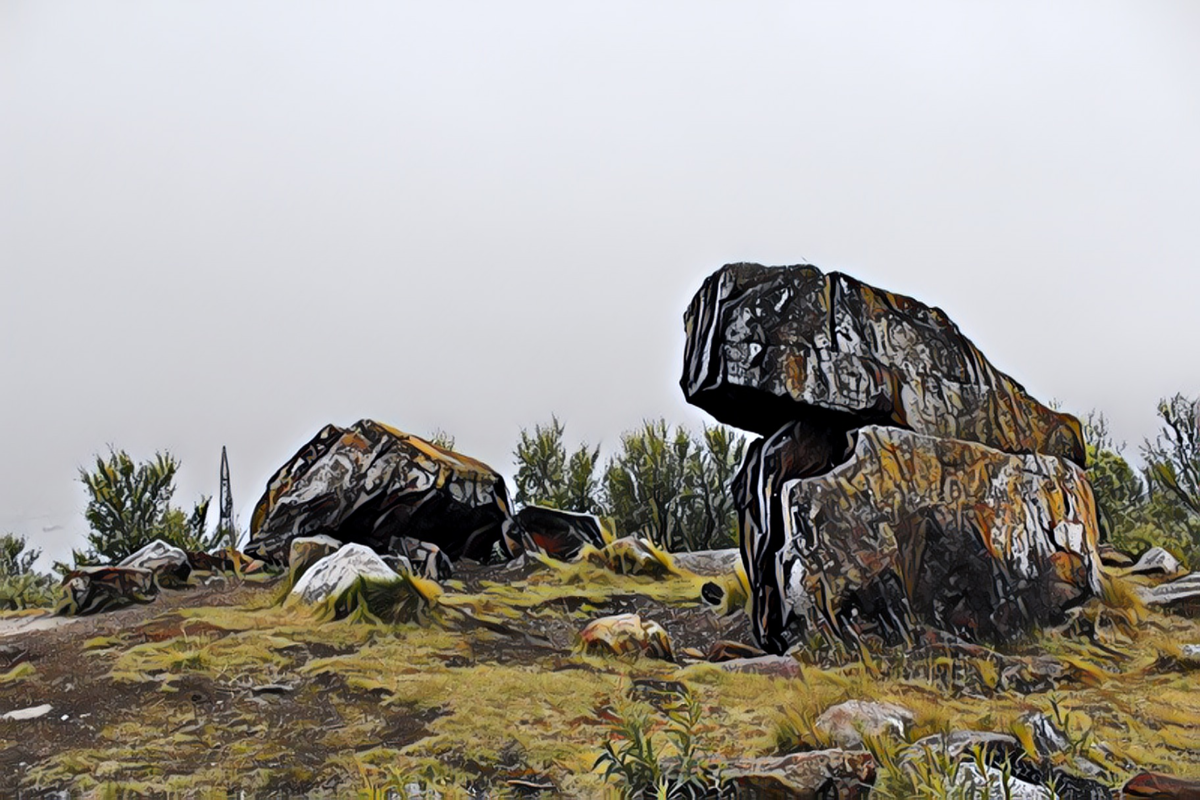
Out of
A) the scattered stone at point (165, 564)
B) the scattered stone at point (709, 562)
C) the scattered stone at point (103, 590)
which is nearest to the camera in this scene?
the scattered stone at point (103, 590)

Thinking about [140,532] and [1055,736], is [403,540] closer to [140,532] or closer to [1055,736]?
[140,532]

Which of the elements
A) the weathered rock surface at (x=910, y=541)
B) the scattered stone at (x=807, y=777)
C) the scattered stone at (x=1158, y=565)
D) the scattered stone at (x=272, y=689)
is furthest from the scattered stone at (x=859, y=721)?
the scattered stone at (x=1158, y=565)

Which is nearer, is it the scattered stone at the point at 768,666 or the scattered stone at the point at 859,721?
the scattered stone at the point at 859,721

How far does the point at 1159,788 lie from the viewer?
4289 millimetres

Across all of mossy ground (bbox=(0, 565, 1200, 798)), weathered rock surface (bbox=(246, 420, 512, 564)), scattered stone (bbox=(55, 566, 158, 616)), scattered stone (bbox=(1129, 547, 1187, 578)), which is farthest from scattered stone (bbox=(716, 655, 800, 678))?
scattered stone (bbox=(55, 566, 158, 616))

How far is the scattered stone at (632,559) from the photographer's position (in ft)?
30.8

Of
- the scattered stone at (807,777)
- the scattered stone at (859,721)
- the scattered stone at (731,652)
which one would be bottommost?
the scattered stone at (807,777)

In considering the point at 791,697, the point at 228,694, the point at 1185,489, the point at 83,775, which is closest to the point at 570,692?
the point at 791,697

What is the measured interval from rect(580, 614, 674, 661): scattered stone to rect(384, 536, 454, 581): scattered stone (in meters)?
2.50

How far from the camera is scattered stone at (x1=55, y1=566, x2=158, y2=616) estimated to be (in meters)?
8.13

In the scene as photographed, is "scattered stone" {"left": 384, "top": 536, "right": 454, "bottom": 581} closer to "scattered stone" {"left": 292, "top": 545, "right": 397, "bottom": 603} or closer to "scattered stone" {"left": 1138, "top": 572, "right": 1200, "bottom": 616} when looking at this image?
"scattered stone" {"left": 292, "top": 545, "right": 397, "bottom": 603}

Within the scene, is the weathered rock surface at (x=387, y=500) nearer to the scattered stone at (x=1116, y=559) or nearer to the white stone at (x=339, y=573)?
the white stone at (x=339, y=573)

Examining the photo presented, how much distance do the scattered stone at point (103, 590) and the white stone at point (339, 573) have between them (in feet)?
4.86

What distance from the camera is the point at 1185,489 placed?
38.4 feet
